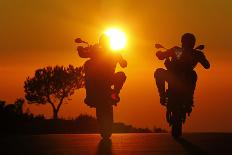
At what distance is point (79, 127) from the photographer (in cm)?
4294

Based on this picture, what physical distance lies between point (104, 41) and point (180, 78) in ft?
6.88

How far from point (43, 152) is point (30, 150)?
25.2 inches

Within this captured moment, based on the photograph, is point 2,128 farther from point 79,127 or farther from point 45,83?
point 45,83

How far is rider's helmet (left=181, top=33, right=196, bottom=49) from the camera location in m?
20.8

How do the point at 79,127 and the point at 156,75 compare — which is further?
the point at 79,127

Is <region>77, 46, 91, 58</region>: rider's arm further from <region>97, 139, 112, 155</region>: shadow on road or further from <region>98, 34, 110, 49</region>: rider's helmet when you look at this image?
<region>97, 139, 112, 155</region>: shadow on road

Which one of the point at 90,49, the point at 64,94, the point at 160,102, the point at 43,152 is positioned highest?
the point at 64,94

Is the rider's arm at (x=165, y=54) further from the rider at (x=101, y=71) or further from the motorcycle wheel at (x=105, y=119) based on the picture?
the motorcycle wheel at (x=105, y=119)

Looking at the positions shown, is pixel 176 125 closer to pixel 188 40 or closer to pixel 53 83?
pixel 188 40

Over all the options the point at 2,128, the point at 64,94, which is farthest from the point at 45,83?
the point at 2,128

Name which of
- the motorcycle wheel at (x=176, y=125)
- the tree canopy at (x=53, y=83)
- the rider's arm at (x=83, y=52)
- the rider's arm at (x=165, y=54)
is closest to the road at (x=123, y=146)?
the motorcycle wheel at (x=176, y=125)

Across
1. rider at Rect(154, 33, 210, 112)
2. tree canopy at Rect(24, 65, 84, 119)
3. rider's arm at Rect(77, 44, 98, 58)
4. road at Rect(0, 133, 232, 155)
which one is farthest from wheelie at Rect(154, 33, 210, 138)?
tree canopy at Rect(24, 65, 84, 119)

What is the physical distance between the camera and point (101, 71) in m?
20.9

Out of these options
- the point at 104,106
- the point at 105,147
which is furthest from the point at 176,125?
the point at 105,147
